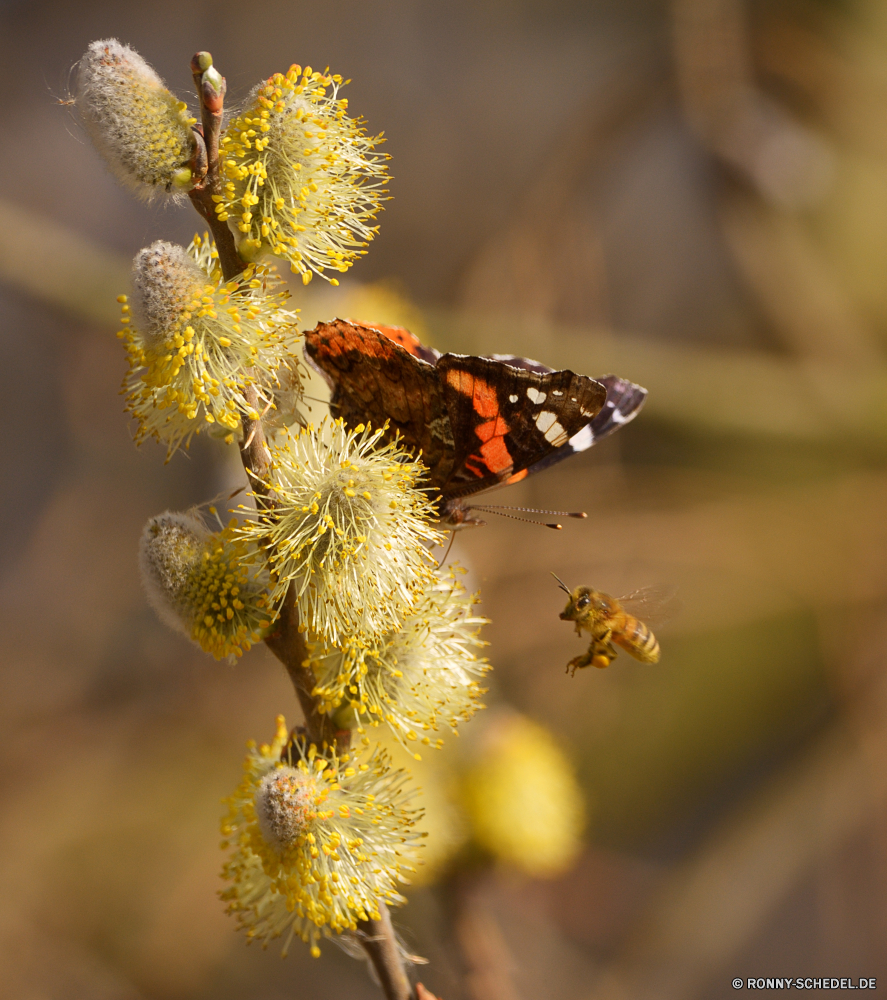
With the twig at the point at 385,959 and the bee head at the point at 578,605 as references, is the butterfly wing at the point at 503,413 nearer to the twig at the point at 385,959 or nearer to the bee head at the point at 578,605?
the bee head at the point at 578,605

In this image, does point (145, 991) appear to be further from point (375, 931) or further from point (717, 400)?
point (717, 400)

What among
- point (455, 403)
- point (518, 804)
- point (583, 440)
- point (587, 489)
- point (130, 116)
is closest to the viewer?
point (130, 116)

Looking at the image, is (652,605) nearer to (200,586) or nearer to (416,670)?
(416,670)

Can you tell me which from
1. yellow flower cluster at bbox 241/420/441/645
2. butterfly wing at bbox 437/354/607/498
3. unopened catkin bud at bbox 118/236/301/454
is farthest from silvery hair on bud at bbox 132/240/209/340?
butterfly wing at bbox 437/354/607/498

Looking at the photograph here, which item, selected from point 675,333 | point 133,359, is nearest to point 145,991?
point 133,359

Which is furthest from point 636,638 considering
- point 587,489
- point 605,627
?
point 587,489
